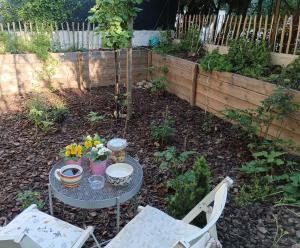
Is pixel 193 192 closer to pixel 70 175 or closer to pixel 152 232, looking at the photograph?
pixel 152 232

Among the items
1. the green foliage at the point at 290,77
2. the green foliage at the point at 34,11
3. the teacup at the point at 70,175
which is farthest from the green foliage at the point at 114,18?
the green foliage at the point at 34,11

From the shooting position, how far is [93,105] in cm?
545

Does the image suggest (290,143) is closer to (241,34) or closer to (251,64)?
(251,64)

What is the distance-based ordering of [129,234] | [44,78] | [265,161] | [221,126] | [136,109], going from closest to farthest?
[129,234]
[265,161]
[221,126]
[136,109]
[44,78]

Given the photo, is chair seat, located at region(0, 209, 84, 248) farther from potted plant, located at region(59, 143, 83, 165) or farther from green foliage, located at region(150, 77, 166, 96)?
green foliage, located at region(150, 77, 166, 96)

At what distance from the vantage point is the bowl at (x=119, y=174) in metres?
2.29

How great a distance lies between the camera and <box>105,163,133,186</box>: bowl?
7.50ft

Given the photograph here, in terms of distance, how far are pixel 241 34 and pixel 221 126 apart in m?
1.98

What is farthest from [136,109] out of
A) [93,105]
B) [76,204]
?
[76,204]

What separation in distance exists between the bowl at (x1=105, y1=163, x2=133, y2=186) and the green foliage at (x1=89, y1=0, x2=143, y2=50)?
92.3 inches

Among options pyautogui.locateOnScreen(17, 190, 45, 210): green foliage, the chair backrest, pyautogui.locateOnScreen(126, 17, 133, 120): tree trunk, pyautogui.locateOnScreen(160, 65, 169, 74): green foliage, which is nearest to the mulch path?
pyautogui.locateOnScreen(17, 190, 45, 210): green foliage

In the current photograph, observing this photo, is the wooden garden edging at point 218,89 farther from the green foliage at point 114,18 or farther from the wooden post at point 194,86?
the green foliage at point 114,18

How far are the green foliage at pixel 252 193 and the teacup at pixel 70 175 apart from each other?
1583mm

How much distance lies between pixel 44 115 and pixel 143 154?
1.85 m
